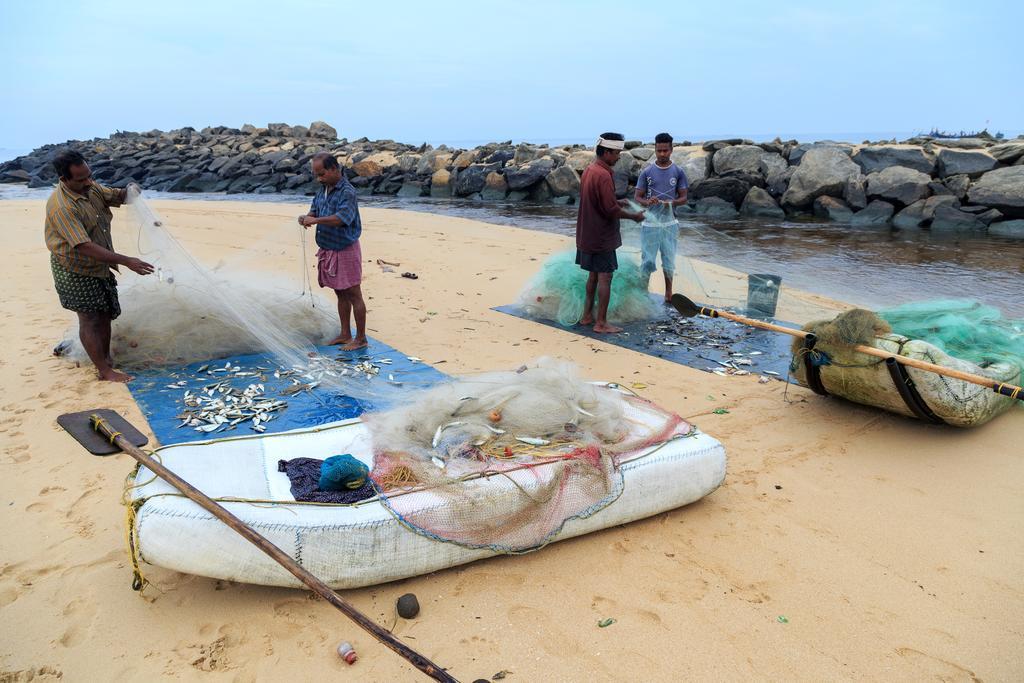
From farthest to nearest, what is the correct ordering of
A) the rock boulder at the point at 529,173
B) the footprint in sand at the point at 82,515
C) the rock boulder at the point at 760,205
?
the rock boulder at the point at 529,173 < the rock boulder at the point at 760,205 < the footprint in sand at the point at 82,515

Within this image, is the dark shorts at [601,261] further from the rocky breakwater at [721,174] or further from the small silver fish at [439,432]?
the rocky breakwater at [721,174]

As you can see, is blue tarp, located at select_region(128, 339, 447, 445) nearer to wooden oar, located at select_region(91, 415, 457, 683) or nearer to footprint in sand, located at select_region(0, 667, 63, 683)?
wooden oar, located at select_region(91, 415, 457, 683)

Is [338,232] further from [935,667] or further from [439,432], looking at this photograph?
[935,667]

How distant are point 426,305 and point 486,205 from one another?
1455 centimetres

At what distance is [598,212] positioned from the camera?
6.14m

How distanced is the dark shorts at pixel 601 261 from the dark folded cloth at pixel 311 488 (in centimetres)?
369

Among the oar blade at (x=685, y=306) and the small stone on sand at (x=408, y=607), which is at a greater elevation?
the oar blade at (x=685, y=306)

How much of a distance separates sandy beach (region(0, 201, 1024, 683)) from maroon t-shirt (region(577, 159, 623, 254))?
2109mm

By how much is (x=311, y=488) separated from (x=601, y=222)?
3.92 meters

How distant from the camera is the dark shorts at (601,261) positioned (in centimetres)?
629

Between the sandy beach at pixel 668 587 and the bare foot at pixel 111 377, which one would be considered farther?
the bare foot at pixel 111 377

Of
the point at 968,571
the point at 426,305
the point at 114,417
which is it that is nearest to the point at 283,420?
the point at 114,417

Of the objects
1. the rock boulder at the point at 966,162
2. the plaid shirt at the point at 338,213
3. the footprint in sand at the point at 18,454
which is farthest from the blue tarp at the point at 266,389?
the rock boulder at the point at 966,162

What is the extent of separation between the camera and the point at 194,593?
281 cm
